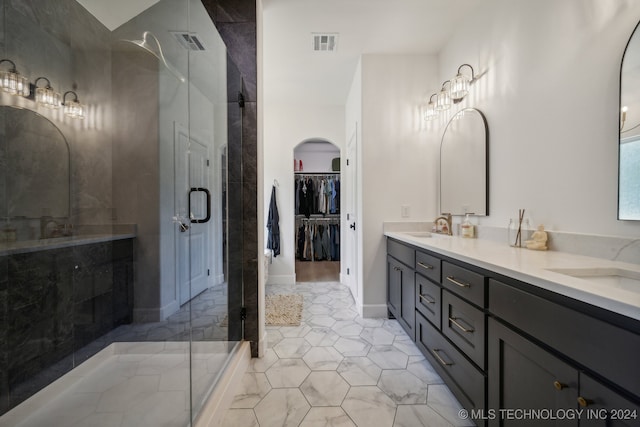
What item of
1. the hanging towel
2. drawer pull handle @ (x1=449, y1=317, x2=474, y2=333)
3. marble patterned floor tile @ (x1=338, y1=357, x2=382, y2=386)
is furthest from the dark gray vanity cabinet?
the hanging towel

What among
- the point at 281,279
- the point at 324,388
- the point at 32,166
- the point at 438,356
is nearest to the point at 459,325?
the point at 438,356

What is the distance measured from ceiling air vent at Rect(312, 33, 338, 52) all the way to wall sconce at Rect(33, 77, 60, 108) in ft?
6.69

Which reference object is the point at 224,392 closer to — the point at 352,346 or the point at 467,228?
the point at 352,346

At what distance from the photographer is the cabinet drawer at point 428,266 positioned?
4.94 ft

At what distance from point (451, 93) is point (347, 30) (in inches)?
42.2

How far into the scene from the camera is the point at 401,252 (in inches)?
82.6

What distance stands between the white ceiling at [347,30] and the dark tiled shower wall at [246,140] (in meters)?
0.35

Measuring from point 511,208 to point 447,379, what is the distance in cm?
117

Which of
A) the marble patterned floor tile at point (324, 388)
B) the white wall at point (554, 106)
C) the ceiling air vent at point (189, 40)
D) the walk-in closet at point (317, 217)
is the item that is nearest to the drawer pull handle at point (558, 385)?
the white wall at point (554, 106)

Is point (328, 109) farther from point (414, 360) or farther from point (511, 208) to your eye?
point (414, 360)

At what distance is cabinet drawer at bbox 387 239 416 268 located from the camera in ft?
6.19

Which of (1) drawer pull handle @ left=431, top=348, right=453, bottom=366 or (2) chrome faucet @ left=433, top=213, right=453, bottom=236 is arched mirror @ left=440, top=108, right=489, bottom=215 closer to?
(2) chrome faucet @ left=433, top=213, right=453, bottom=236

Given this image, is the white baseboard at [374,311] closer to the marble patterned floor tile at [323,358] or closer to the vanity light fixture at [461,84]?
the marble patterned floor tile at [323,358]

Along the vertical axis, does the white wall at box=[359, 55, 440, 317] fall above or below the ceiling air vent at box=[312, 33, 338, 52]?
below
